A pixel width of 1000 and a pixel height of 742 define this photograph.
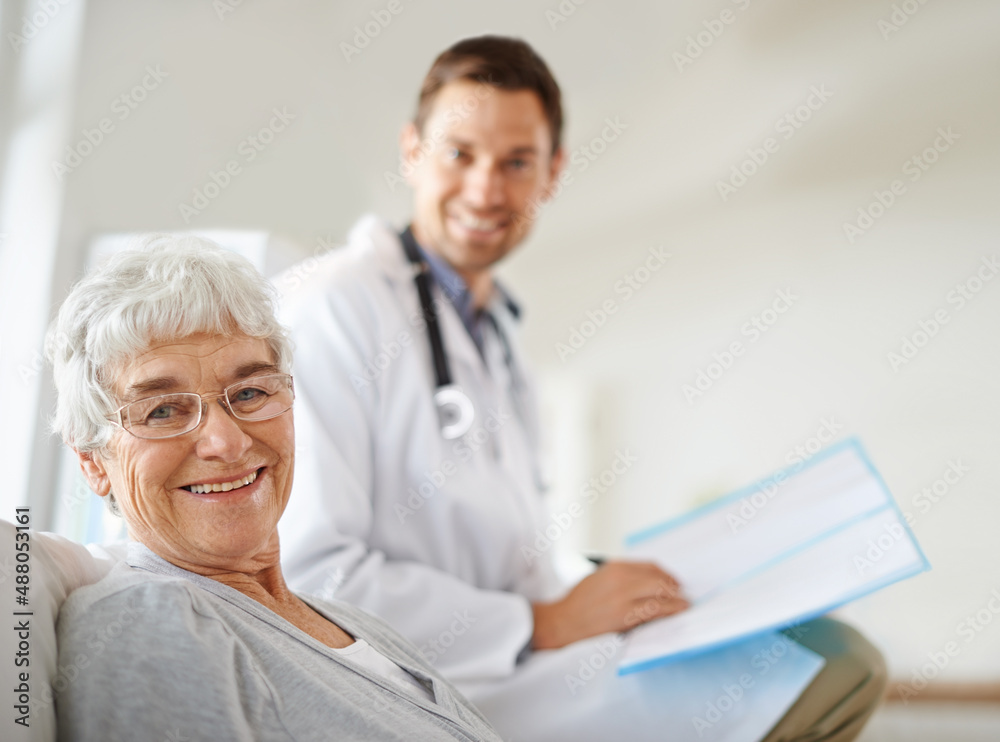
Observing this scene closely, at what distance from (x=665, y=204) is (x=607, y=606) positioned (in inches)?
125

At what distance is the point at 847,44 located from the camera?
297 cm

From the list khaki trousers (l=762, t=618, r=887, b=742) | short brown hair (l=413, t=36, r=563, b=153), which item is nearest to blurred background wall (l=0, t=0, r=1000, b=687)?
short brown hair (l=413, t=36, r=563, b=153)

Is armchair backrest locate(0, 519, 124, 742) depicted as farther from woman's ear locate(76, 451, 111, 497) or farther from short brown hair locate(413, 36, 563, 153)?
short brown hair locate(413, 36, 563, 153)

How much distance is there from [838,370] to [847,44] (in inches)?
58.1

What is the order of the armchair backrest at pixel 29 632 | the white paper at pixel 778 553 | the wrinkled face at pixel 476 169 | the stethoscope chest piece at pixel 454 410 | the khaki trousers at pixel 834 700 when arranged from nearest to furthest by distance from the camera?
the armchair backrest at pixel 29 632, the white paper at pixel 778 553, the khaki trousers at pixel 834 700, the stethoscope chest piece at pixel 454 410, the wrinkled face at pixel 476 169

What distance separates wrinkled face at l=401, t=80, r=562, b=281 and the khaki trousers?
0.90 meters

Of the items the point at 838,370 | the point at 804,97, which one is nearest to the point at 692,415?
the point at 838,370

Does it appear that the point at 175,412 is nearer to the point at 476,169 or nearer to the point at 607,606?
the point at 607,606

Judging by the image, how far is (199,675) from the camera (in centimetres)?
60

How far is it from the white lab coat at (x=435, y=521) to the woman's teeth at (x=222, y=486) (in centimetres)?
36

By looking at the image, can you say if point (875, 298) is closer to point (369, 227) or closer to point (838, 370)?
point (838, 370)

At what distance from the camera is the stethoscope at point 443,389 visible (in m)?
1.32

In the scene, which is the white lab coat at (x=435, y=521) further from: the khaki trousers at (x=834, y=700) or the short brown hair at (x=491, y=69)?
the short brown hair at (x=491, y=69)

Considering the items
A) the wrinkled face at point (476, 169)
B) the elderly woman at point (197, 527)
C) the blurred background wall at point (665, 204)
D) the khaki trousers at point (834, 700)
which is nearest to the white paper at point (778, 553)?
the khaki trousers at point (834, 700)
